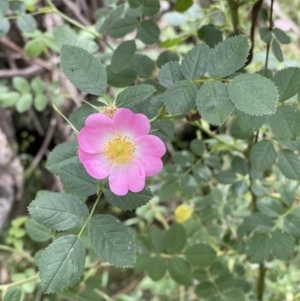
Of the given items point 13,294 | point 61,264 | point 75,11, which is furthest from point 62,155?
point 75,11

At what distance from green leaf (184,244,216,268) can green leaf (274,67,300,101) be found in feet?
1.33

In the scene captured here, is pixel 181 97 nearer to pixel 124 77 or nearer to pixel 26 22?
pixel 124 77

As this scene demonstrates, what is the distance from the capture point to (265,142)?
89 cm

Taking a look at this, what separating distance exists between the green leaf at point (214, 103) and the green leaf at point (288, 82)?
0.58 feet

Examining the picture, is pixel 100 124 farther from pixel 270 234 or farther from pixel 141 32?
pixel 270 234

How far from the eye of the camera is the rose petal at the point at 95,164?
2.16ft

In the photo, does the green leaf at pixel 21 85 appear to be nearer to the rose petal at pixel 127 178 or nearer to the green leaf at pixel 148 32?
the green leaf at pixel 148 32

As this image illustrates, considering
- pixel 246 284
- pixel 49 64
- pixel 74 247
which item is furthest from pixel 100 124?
pixel 49 64

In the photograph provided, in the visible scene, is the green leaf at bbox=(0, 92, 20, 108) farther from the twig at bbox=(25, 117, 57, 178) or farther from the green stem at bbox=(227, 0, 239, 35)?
the green stem at bbox=(227, 0, 239, 35)

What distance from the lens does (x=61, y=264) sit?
25.0 inches

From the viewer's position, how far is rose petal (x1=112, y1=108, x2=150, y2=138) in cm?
65

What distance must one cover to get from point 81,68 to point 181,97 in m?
0.16

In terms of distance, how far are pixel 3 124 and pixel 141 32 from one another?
1.32 metres

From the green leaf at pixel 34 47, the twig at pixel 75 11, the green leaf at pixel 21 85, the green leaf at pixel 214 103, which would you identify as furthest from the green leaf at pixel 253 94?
the twig at pixel 75 11
